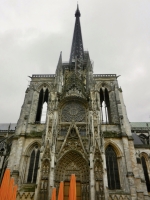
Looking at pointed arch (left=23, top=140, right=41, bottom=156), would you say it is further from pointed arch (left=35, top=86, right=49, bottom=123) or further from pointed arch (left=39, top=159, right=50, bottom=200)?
pointed arch (left=35, top=86, right=49, bottom=123)

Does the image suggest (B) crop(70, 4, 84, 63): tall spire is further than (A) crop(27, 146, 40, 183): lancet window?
Yes

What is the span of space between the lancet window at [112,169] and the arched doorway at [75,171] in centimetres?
236

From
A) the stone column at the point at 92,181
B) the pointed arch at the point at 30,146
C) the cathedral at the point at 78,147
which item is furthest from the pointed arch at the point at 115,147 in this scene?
the pointed arch at the point at 30,146

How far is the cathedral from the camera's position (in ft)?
46.6

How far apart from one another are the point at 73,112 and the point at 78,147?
444 centimetres

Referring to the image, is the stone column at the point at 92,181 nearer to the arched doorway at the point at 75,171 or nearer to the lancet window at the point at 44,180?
the arched doorway at the point at 75,171

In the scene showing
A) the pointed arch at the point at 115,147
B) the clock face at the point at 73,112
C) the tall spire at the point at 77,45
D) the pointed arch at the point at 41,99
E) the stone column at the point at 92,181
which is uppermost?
Answer: the tall spire at the point at 77,45

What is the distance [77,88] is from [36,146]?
8.19 meters

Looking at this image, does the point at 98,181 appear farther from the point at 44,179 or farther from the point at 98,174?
the point at 44,179

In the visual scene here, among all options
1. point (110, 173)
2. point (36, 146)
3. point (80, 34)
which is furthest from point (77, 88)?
point (80, 34)

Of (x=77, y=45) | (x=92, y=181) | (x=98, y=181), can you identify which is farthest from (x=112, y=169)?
(x=77, y=45)

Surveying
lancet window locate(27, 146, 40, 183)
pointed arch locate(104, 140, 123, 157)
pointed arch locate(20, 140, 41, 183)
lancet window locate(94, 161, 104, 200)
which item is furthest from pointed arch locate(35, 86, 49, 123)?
lancet window locate(94, 161, 104, 200)

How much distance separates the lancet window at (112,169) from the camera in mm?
15195

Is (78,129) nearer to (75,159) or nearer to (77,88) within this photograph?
(75,159)
